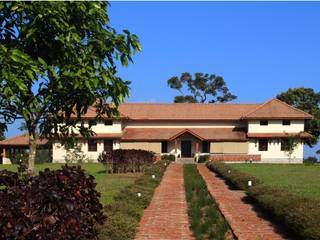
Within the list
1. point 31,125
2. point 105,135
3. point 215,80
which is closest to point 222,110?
point 105,135

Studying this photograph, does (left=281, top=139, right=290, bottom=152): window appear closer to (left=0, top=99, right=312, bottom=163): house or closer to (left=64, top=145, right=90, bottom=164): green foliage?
(left=0, top=99, right=312, bottom=163): house

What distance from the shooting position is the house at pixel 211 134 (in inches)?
2105

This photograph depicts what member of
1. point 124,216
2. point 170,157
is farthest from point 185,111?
point 124,216

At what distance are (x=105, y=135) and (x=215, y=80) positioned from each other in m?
36.1

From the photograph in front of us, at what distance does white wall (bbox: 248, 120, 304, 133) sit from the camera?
54.0m

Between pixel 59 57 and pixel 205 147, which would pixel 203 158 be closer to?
pixel 205 147

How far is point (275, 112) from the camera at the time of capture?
179 ft

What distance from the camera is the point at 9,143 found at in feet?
183

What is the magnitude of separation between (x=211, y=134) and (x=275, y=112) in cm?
694

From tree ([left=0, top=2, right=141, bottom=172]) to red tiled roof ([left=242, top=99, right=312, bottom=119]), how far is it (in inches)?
1917

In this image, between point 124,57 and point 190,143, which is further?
point 190,143

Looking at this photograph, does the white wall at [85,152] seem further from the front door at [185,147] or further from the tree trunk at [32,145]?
the tree trunk at [32,145]

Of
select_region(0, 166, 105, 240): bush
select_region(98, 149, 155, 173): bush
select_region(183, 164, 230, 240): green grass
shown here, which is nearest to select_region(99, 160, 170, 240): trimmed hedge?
select_region(183, 164, 230, 240): green grass

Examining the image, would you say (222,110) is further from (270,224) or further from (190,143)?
(270,224)
